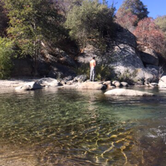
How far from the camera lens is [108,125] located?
206 inches

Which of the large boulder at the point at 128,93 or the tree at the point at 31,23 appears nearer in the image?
the large boulder at the point at 128,93

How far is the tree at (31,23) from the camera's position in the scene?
20.1 meters

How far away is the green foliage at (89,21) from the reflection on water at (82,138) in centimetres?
2043

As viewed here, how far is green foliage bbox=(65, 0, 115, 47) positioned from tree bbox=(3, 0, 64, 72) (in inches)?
140

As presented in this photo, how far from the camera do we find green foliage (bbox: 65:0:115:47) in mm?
25109

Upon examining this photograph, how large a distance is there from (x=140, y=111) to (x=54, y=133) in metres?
3.59

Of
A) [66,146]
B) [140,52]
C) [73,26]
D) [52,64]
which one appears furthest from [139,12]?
[66,146]

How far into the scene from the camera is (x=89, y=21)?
25.7 metres

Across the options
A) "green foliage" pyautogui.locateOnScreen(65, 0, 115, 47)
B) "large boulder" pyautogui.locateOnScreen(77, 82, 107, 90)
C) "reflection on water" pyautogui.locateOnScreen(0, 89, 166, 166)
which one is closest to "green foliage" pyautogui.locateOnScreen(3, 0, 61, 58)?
"green foliage" pyautogui.locateOnScreen(65, 0, 115, 47)

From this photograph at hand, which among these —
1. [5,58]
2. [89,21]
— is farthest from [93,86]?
[89,21]

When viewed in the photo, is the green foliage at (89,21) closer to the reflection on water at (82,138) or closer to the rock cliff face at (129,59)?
the rock cliff face at (129,59)

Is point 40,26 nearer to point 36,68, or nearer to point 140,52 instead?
point 36,68

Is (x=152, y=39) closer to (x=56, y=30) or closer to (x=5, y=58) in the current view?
(x=56, y=30)

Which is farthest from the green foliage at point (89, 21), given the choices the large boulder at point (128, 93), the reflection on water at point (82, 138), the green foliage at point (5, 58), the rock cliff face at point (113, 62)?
the reflection on water at point (82, 138)
